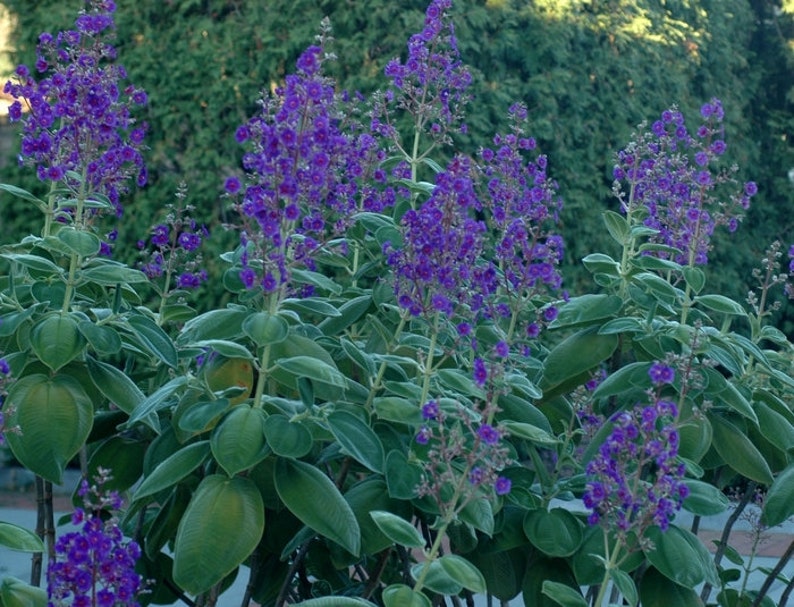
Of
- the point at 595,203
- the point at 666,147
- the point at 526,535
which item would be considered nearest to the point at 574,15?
the point at 595,203

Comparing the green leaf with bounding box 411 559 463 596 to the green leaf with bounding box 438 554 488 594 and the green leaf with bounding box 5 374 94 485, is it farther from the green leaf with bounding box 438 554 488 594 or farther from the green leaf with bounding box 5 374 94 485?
the green leaf with bounding box 5 374 94 485

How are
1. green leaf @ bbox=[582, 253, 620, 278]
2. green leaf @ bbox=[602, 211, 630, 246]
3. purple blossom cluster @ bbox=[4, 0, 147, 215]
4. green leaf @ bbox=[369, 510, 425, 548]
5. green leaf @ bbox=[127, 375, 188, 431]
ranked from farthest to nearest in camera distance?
1. green leaf @ bbox=[602, 211, 630, 246]
2. green leaf @ bbox=[582, 253, 620, 278]
3. purple blossom cluster @ bbox=[4, 0, 147, 215]
4. green leaf @ bbox=[127, 375, 188, 431]
5. green leaf @ bbox=[369, 510, 425, 548]

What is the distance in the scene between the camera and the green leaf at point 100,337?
2.23 m

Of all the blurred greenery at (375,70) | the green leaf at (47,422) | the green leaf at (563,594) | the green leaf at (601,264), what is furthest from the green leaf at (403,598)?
the blurred greenery at (375,70)

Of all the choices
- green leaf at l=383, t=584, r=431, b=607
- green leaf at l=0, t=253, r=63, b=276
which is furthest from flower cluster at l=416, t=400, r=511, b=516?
green leaf at l=0, t=253, r=63, b=276

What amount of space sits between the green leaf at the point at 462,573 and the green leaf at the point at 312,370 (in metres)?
0.32

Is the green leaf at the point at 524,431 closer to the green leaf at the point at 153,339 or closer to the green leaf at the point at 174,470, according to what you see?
the green leaf at the point at 174,470

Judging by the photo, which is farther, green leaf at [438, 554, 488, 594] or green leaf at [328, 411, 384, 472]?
green leaf at [328, 411, 384, 472]

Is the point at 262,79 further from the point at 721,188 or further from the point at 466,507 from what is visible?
the point at 466,507

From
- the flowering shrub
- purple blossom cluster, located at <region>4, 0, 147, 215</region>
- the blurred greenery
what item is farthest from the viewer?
the blurred greenery

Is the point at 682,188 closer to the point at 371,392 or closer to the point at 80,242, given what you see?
the point at 371,392

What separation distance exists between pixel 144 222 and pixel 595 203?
2.82 meters

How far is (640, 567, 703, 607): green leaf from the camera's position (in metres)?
2.29

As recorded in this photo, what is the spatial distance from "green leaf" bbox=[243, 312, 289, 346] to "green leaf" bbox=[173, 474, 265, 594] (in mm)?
253
